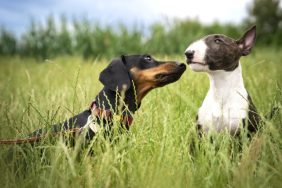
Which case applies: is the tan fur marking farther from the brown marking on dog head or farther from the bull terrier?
the bull terrier

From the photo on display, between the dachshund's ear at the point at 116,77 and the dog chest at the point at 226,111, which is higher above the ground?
the dachshund's ear at the point at 116,77

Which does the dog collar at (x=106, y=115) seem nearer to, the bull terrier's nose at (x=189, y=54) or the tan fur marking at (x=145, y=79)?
the tan fur marking at (x=145, y=79)

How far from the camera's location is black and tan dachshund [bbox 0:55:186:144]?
399cm

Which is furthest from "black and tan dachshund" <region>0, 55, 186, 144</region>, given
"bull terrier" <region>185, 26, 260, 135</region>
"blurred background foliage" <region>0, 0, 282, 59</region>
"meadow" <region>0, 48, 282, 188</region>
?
"blurred background foliage" <region>0, 0, 282, 59</region>

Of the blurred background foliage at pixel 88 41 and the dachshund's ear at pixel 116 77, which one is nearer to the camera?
the dachshund's ear at pixel 116 77

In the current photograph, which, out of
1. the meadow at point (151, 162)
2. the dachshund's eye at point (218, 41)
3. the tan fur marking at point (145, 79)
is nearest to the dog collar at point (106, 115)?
the meadow at point (151, 162)

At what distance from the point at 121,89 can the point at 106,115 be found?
11.3 inches

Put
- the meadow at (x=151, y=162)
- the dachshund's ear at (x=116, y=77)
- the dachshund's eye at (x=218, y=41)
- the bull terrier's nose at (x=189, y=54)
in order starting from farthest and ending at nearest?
the dachshund's ear at (x=116, y=77), the dachshund's eye at (x=218, y=41), the bull terrier's nose at (x=189, y=54), the meadow at (x=151, y=162)

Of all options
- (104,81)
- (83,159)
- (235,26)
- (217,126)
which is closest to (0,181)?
(83,159)

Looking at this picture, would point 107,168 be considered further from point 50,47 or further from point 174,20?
point 174,20

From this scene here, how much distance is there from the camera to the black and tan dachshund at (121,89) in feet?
Answer: 13.1

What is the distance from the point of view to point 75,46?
560 inches

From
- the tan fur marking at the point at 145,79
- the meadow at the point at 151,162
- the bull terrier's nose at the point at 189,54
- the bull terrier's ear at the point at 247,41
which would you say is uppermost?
the bull terrier's ear at the point at 247,41

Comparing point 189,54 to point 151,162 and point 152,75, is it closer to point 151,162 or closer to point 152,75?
point 152,75
